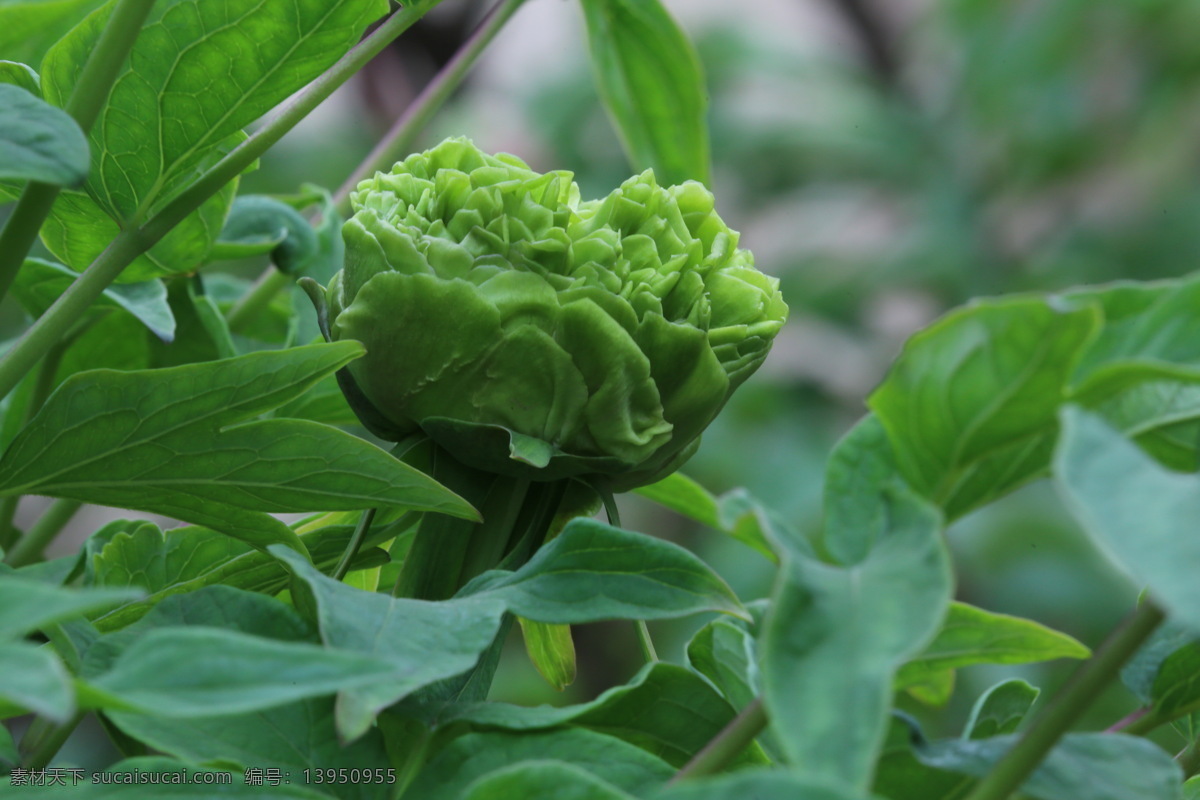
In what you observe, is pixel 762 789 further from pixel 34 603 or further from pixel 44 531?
pixel 44 531

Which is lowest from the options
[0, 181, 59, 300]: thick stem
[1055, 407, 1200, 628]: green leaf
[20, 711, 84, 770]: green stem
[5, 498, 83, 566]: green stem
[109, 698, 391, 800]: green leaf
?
[5, 498, 83, 566]: green stem

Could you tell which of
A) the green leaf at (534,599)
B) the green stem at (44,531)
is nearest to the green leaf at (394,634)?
the green leaf at (534,599)

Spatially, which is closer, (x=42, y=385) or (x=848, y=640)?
(x=848, y=640)

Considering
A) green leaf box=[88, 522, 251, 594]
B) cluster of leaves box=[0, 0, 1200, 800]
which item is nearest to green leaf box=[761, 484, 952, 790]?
cluster of leaves box=[0, 0, 1200, 800]

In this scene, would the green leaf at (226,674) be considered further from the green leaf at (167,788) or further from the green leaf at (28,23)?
the green leaf at (28,23)

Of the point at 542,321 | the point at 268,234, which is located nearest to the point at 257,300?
the point at 268,234

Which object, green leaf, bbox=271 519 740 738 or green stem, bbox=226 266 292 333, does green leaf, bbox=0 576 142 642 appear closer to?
green leaf, bbox=271 519 740 738
